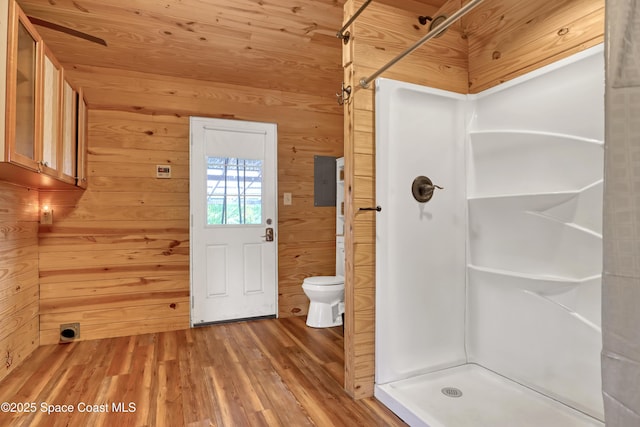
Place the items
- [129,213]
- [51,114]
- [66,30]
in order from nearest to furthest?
[51,114]
[66,30]
[129,213]

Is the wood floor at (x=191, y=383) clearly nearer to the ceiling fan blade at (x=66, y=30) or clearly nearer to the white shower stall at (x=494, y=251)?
the white shower stall at (x=494, y=251)

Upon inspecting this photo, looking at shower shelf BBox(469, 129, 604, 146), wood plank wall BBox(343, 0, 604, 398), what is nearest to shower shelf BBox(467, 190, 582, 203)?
shower shelf BBox(469, 129, 604, 146)

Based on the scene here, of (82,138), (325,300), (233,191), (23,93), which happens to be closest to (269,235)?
(233,191)

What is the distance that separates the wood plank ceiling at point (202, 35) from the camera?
2.57m

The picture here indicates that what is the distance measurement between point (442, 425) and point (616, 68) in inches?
60.8

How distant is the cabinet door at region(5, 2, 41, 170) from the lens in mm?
1644

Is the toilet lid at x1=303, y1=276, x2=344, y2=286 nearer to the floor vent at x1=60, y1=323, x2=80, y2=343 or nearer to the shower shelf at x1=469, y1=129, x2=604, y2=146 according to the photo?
the shower shelf at x1=469, y1=129, x2=604, y2=146

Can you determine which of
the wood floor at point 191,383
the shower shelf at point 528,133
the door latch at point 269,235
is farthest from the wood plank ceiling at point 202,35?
the wood floor at point 191,383

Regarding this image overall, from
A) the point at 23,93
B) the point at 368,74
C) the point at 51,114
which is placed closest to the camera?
the point at 23,93

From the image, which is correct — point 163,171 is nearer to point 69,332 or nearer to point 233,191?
point 233,191

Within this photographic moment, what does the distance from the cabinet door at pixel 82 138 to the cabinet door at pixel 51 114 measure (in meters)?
0.52

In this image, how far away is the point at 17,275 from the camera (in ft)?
8.38

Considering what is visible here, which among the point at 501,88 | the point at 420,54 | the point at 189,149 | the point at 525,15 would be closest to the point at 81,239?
the point at 189,149

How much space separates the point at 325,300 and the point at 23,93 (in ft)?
8.38
